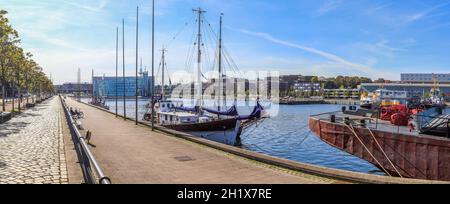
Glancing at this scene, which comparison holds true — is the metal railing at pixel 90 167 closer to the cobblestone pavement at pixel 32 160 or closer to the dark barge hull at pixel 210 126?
the cobblestone pavement at pixel 32 160

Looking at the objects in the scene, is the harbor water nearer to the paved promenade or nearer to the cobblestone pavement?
the paved promenade

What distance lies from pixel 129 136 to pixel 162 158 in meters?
8.33

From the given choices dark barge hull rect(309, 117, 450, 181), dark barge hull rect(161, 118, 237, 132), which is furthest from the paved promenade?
dark barge hull rect(161, 118, 237, 132)

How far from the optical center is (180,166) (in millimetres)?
12656

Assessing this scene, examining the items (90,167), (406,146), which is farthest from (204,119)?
(90,167)

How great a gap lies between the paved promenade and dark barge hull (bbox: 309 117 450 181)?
8.90 metres

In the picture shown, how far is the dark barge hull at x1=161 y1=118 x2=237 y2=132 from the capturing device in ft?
101

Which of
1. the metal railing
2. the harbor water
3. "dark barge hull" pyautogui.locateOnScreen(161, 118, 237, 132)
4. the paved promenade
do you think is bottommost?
the harbor water

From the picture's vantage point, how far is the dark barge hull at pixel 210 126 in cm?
3089

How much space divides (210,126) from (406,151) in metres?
16.8
